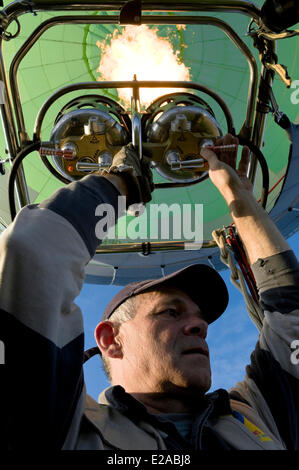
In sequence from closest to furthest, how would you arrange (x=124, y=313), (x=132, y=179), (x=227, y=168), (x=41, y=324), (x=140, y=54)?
(x=41, y=324) < (x=132, y=179) < (x=124, y=313) < (x=227, y=168) < (x=140, y=54)

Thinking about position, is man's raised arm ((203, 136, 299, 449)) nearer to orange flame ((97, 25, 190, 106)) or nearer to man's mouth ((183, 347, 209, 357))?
man's mouth ((183, 347, 209, 357))

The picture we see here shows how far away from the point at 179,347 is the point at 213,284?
28 centimetres

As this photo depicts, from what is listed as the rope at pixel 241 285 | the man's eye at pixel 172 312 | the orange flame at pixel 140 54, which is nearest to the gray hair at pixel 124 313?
the man's eye at pixel 172 312

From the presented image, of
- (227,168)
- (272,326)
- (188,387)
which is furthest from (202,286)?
(227,168)

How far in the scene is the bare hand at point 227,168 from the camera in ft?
6.20

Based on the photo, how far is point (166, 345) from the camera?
57.5 inches

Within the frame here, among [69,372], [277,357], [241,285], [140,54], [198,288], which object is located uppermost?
[140,54]

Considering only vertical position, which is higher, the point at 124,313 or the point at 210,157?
the point at 210,157

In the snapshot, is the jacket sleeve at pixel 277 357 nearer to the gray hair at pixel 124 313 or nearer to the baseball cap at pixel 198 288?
the baseball cap at pixel 198 288

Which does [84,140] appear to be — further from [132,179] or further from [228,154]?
[132,179]

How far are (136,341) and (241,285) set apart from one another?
2.54 ft
